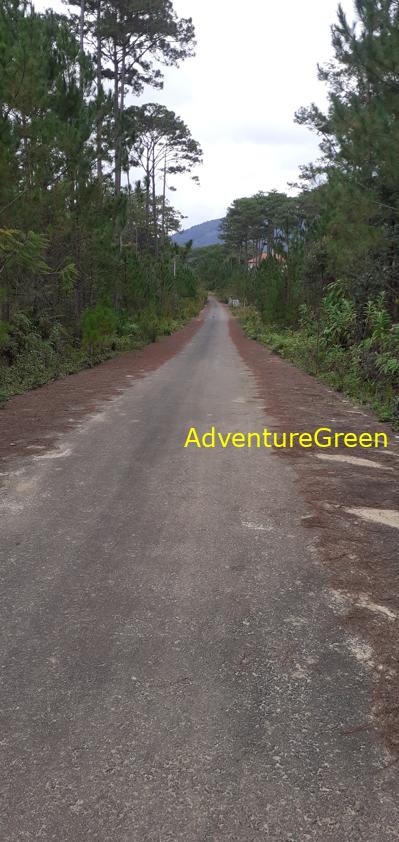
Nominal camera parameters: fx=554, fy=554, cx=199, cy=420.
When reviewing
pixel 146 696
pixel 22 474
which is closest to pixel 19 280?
pixel 22 474

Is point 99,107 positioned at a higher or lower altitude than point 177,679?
higher

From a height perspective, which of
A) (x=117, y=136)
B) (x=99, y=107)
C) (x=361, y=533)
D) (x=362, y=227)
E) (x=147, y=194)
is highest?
(x=147, y=194)

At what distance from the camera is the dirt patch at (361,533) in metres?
2.56

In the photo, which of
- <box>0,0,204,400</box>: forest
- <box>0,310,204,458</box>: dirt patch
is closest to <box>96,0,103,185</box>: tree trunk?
<box>0,0,204,400</box>: forest

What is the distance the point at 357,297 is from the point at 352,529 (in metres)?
10.1

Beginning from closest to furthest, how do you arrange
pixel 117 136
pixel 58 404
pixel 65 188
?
1. pixel 58 404
2. pixel 65 188
3. pixel 117 136

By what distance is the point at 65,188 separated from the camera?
1381 cm

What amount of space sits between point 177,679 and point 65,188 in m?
13.7

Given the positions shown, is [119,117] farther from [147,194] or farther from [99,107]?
[147,194]

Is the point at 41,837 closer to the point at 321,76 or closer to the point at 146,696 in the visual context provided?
the point at 146,696

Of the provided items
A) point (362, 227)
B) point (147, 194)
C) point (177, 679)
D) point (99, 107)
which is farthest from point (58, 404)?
point (147, 194)

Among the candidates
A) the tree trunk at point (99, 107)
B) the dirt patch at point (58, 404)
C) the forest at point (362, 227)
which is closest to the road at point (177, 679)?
the dirt patch at point (58, 404)

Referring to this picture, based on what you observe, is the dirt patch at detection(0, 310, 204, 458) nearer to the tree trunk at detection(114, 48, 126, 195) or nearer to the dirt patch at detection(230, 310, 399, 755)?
the dirt patch at detection(230, 310, 399, 755)

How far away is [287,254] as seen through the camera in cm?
2534
